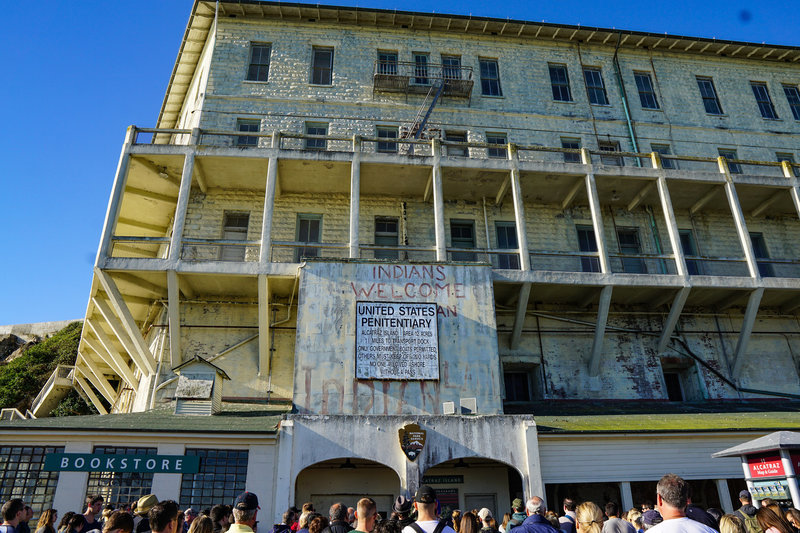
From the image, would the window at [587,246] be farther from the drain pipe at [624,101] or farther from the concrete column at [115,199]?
the concrete column at [115,199]

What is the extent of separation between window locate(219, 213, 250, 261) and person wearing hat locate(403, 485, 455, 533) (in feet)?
52.2

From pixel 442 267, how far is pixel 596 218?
6348 millimetres

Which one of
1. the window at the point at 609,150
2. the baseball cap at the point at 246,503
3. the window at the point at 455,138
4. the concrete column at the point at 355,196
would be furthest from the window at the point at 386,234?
the baseball cap at the point at 246,503

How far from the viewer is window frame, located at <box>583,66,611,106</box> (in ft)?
80.6

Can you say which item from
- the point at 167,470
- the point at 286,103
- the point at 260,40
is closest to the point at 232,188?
the point at 286,103

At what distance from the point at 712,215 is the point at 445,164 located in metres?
12.1

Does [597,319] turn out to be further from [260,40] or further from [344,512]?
[260,40]

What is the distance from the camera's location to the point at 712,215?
23.3m

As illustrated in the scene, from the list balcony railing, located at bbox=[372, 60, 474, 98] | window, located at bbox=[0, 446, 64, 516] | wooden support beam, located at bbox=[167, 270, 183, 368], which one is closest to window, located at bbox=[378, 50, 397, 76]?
balcony railing, located at bbox=[372, 60, 474, 98]

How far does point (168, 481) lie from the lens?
13.0 metres

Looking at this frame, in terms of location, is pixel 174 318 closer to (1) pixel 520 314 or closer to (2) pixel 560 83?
(1) pixel 520 314

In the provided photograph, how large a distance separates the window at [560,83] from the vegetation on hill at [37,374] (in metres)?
32.6

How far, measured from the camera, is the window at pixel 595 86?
24625 mm

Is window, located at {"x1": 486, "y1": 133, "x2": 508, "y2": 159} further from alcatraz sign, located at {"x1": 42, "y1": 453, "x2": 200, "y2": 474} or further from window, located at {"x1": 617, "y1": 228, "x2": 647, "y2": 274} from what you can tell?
alcatraz sign, located at {"x1": 42, "y1": 453, "x2": 200, "y2": 474}
